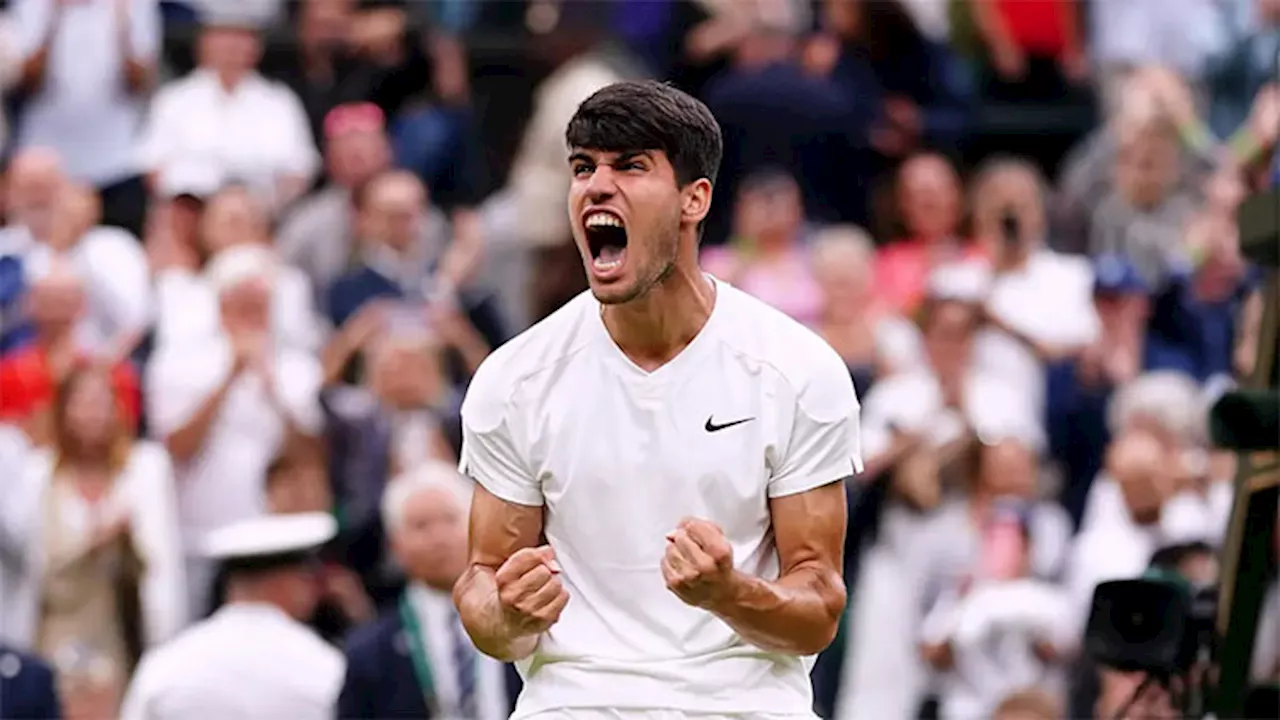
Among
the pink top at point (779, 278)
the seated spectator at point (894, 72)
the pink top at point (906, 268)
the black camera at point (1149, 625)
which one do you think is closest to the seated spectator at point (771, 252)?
the pink top at point (779, 278)

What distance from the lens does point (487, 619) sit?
5.67 metres

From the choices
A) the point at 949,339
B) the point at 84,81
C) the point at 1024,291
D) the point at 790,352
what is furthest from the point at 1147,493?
the point at 790,352

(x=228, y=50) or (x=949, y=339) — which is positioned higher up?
(x=228, y=50)

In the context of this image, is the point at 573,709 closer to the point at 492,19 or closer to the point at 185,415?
the point at 185,415

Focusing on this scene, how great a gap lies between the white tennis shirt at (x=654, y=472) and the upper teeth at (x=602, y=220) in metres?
0.32

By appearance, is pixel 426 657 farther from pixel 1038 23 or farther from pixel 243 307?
pixel 1038 23

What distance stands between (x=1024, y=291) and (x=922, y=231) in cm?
84

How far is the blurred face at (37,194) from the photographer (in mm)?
13172

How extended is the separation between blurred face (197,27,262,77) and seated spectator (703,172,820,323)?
248 cm

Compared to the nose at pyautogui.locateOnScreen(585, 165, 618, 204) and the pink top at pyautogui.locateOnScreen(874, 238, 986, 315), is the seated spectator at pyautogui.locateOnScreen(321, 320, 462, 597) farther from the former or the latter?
the nose at pyautogui.locateOnScreen(585, 165, 618, 204)

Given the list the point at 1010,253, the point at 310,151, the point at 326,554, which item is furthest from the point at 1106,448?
the point at 310,151

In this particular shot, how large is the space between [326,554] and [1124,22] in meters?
5.85

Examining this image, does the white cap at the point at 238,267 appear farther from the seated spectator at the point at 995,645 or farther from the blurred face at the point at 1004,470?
the seated spectator at the point at 995,645

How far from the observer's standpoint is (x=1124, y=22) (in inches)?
598
